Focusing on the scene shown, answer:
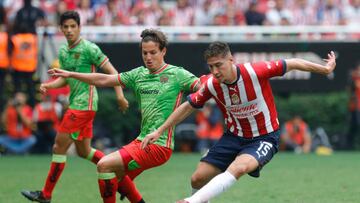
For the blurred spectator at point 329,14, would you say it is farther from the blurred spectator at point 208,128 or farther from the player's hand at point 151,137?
the player's hand at point 151,137

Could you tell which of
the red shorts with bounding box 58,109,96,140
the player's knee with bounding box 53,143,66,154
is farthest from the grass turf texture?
the red shorts with bounding box 58,109,96,140

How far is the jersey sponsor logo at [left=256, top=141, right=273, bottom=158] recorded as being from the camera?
938cm

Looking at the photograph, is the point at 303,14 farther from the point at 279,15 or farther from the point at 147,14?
the point at 147,14

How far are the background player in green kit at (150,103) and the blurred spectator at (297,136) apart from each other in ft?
39.1

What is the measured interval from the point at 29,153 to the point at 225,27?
5.08 metres

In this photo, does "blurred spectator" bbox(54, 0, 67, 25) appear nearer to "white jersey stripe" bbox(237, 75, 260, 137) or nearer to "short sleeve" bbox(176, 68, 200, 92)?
"short sleeve" bbox(176, 68, 200, 92)

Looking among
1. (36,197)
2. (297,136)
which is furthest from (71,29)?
(297,136)

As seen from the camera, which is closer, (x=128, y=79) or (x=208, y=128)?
(x=128, y=79)

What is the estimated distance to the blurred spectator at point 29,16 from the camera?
19.6 meters

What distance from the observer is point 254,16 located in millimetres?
21344

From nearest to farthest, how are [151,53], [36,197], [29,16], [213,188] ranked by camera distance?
1. [213,188]
2. [151,53]
3. [36,197]
4. [29,16]

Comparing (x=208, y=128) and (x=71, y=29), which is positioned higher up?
(x=71, y=29)

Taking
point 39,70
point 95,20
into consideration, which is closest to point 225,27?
point 95,20

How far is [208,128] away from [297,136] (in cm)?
206
